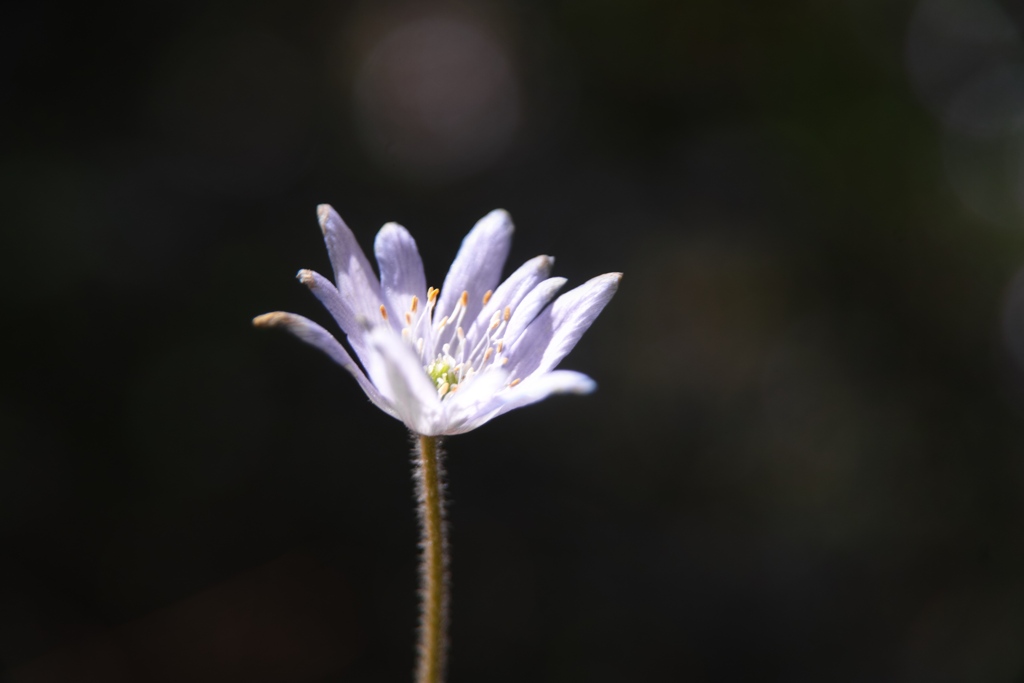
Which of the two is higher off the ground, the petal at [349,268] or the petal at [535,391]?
the petal at [349,268]

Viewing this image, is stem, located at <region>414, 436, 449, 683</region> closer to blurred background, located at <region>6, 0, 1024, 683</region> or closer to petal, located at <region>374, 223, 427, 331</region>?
petal, located at <region>374, 223, 427, 331</region>

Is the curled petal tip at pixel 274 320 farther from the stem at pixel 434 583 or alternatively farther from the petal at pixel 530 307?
the petal at pixel 530 307

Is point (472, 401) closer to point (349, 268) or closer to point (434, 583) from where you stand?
point (434, 583)

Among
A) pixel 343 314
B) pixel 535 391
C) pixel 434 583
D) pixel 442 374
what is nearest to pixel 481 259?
pixel 442 374

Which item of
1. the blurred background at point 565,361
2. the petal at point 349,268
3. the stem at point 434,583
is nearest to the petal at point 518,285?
the petal at point 349,268

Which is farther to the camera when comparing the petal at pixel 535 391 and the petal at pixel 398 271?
the petal at pixel 398 271

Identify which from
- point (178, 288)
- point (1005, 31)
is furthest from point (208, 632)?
point (1005, 31)

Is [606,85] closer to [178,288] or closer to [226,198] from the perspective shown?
[226,198]
